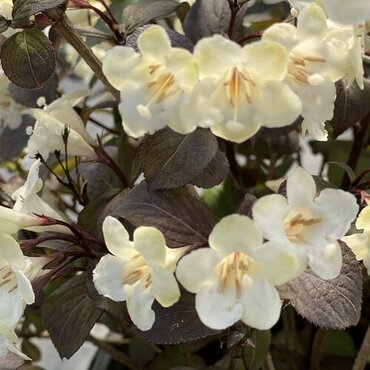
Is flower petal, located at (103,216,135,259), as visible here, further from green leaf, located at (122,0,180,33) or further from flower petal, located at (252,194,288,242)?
green leaf, located at (122,0,180,33)

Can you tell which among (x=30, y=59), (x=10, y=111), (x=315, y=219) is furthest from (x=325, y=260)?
(x=10, y=111)

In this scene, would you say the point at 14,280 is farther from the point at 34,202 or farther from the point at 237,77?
the point at 237,77

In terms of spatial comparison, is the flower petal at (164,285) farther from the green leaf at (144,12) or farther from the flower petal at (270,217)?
the green leaf at (144,12)

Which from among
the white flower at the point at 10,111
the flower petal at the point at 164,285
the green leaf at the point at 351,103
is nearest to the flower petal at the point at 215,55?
the flower petal at the point at 164,285

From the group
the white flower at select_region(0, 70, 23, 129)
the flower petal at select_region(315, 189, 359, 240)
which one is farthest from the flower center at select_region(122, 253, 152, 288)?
the white flower at select_region(0, 70, 23, 129)

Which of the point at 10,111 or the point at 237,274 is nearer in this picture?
the point at 237,274
